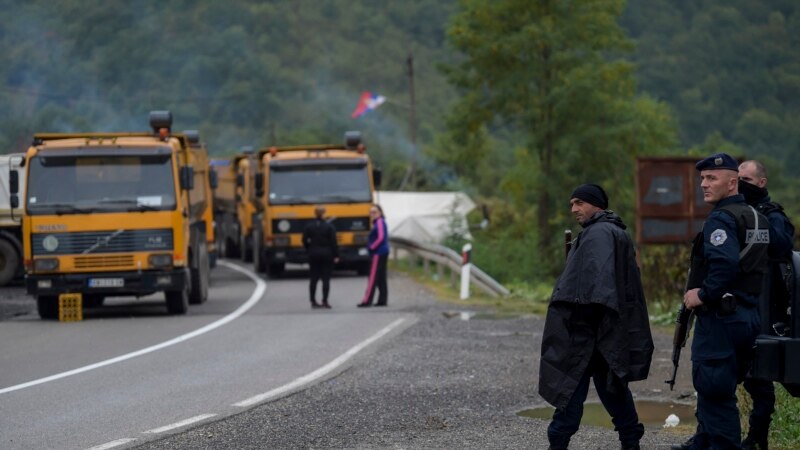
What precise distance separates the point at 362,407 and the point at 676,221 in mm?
15110

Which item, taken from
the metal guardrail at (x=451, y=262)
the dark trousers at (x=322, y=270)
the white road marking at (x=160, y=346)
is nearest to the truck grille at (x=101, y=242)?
the white road marking at (x=160, y=346)

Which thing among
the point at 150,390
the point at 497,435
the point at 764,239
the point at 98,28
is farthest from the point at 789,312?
the point at 98,28

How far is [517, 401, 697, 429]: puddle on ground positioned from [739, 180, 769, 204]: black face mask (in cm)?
210

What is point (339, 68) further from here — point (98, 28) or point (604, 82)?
point (604, 82)

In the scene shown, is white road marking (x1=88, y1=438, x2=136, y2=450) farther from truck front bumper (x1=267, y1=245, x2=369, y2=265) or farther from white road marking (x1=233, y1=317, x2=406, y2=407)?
truck front bumper (x1=267, y1=245, x2=369, y2=265)

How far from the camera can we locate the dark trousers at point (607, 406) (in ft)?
25.5

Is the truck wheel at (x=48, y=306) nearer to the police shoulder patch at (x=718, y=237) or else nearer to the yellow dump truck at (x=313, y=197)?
the yellow dump truck at (x=313, y=197)

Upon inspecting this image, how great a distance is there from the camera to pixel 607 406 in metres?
8.00

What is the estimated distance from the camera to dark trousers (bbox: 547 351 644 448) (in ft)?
25.5

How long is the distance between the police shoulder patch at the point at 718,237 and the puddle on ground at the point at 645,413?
287 centimetres

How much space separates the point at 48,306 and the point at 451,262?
8751 millimetres

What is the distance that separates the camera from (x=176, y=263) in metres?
19.9

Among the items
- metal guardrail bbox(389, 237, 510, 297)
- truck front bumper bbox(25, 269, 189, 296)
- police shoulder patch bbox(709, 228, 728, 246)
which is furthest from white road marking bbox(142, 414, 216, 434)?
metal guardrail bbox(389, 237, 510, 297)

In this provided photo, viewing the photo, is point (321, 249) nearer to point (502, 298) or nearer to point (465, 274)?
point (465, 274)
